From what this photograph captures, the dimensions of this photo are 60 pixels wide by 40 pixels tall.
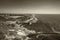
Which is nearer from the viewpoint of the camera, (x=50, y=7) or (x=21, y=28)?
(x=21, y=28)

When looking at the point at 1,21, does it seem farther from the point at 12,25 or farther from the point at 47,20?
the point at 47,20

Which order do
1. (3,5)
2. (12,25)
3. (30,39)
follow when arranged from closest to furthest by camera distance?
(30,39), (12,25), (3,5)

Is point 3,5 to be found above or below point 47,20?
above

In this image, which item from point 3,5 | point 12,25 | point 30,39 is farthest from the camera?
point 3,5

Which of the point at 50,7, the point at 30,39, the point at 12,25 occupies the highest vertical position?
the point at 50,7

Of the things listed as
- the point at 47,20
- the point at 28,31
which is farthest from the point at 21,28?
the point at 47,20

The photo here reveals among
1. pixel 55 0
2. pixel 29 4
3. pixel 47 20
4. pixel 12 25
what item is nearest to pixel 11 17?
pixel 12 25

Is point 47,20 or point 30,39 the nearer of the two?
point 30,39

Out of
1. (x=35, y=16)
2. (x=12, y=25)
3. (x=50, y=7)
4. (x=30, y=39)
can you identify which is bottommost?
(x=30, y=39)

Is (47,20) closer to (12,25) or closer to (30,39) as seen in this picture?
(30,39)
